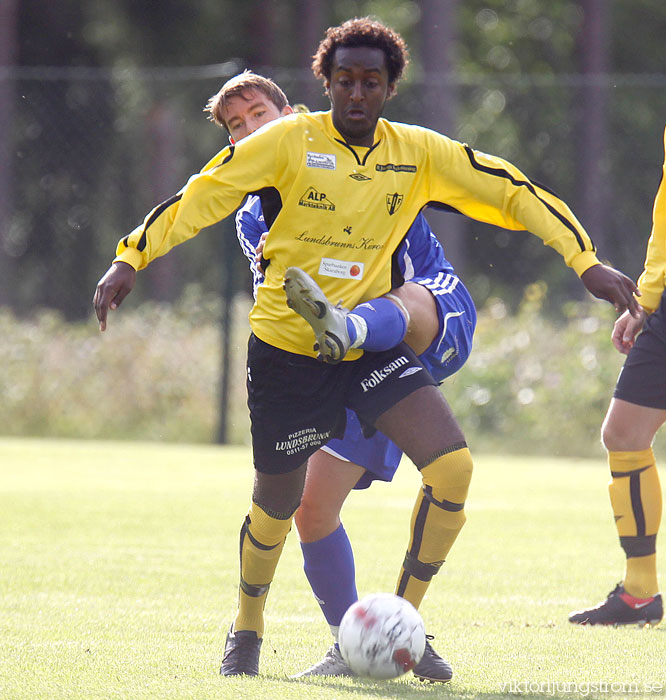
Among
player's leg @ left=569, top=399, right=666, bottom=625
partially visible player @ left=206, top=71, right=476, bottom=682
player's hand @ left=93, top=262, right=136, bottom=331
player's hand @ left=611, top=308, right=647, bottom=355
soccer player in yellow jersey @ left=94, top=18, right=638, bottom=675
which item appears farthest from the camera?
player's hand @ left=611, top=308, right=647, bottom=355

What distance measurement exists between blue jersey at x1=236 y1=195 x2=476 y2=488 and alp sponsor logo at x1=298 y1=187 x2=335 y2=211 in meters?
0.40

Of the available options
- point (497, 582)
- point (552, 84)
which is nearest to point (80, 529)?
point (497, 582)

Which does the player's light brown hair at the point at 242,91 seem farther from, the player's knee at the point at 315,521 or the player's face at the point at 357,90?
the player's knee at the point at 315,521

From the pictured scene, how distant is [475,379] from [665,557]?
6313 millimetres

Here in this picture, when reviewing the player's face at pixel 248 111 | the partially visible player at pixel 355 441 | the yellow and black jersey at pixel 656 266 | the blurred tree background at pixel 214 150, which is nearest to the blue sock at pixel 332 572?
the partially visible player at pixel 355 441

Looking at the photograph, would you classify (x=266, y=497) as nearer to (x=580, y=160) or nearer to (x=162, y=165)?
(x=580, y=160)

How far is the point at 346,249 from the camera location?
413 cm

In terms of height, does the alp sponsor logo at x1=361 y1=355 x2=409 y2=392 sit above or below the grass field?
above

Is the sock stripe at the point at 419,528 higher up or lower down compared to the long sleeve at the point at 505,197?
lower down

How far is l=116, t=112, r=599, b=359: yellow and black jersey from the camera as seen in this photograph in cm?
402

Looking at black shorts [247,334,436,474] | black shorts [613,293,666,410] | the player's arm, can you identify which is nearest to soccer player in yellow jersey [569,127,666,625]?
black shorts [613,293,666,410]

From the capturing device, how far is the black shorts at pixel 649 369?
5.37m

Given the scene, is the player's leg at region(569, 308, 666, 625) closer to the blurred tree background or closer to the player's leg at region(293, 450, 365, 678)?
the player's leg at region(293, 450, 365, 678)

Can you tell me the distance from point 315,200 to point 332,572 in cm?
130
